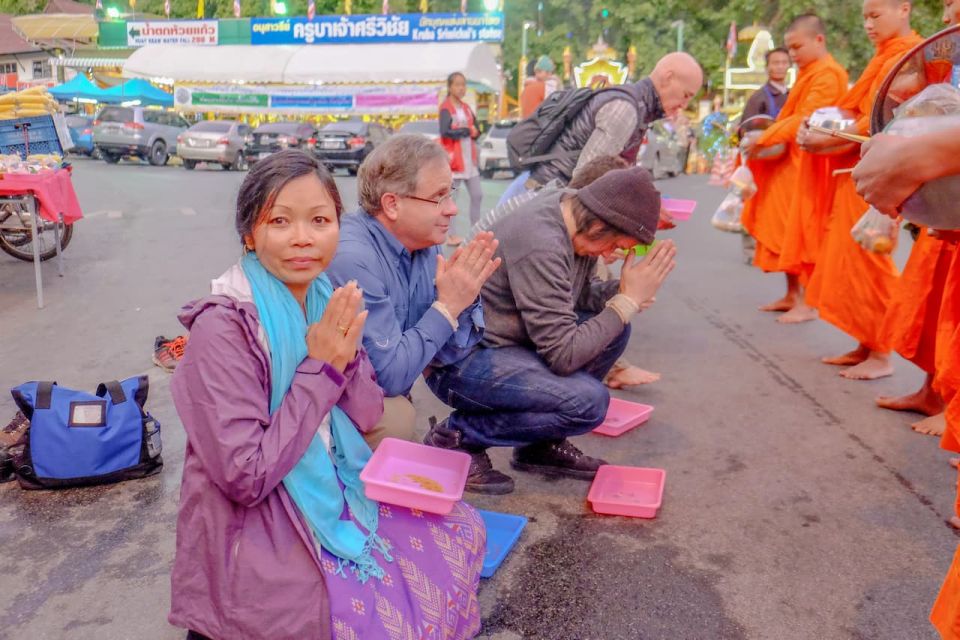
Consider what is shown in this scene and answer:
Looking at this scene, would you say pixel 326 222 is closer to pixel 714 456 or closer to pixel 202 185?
pixel 714 456

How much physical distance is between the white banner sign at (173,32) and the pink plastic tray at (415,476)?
37.5m

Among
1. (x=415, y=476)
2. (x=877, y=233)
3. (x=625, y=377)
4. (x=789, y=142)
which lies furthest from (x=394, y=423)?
(x=789, y=142)

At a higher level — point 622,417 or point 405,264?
point 405,264

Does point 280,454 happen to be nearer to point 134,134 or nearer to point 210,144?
point 210,144

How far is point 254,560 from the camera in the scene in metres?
1.96

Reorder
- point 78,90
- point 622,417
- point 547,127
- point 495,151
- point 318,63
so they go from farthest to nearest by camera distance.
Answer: point 318,63 → point 78,90 → point 495,151 → point 547,127 → point 622,417

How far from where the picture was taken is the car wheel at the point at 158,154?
23.0 meters

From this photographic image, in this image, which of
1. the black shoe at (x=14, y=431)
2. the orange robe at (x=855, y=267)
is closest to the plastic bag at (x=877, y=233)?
the orange robe at (x=855, y=267)

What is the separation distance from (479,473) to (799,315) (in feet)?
12.7

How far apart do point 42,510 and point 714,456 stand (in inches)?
109

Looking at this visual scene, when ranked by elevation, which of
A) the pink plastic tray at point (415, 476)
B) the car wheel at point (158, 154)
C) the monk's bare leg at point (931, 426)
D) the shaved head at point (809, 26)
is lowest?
the car wheel at point (158, 154)

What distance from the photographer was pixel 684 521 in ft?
10.7

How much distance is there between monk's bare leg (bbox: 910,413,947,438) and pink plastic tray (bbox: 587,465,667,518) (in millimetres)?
1496

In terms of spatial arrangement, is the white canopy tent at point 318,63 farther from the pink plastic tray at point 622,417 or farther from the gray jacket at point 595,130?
the pink plastic tray at point 622,417
